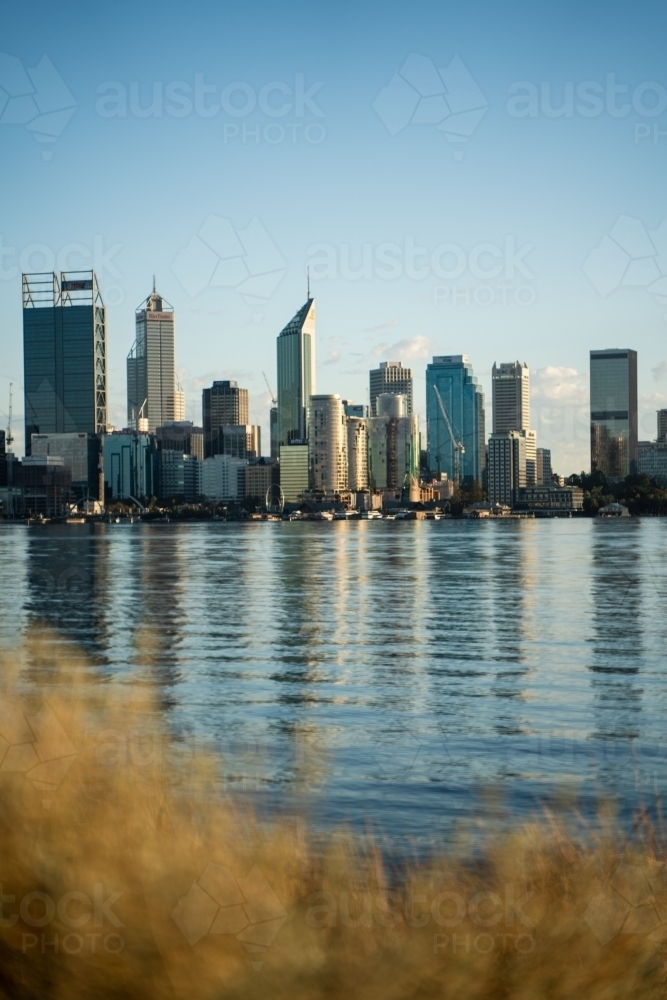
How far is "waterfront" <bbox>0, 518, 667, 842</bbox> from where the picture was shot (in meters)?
16.7

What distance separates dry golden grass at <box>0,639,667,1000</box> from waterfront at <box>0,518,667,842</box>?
627 centimetres

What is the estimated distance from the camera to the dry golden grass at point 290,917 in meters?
6.81

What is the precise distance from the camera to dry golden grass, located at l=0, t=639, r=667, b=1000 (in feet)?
22.4

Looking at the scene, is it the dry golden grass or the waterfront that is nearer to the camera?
the dry golden grass

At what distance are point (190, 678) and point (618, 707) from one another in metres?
10.6

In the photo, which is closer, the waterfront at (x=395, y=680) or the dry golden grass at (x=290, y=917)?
the dry golden grass at (x=290, y=917)

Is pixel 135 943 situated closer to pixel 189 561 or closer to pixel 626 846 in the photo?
pixel 626 846

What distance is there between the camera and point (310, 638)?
38.3 metres

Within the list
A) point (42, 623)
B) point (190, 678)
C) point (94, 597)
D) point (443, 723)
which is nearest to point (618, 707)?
point (443, 723)

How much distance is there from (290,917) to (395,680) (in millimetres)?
20979

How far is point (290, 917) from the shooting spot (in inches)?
280

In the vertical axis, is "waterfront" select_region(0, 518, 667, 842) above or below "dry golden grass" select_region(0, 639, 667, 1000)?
below

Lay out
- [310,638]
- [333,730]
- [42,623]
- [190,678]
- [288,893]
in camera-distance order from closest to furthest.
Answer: [288,893] → [333,730] → [190,678] → [310,638] → [42,623]

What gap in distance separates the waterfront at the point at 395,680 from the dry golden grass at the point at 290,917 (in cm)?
627
